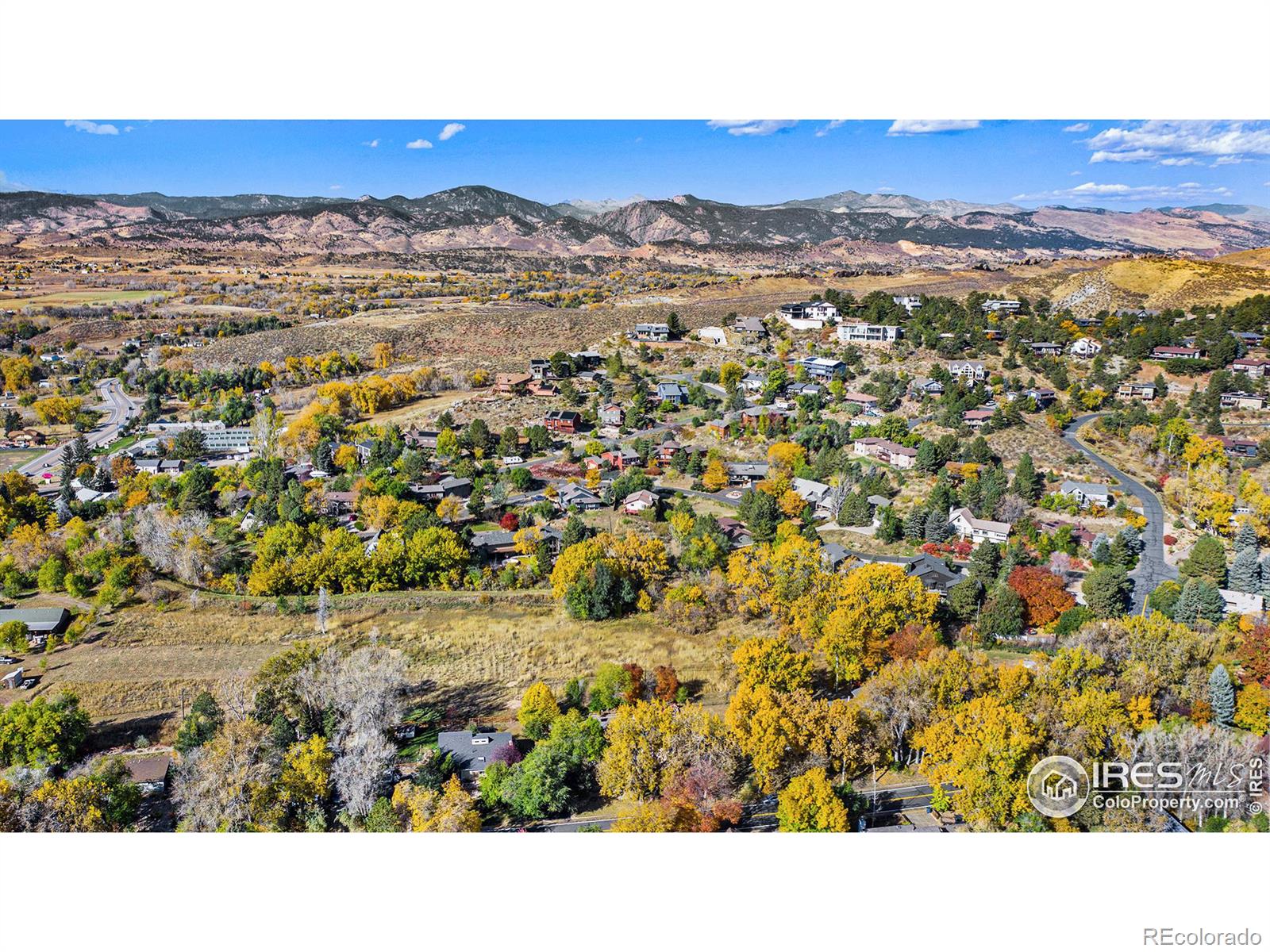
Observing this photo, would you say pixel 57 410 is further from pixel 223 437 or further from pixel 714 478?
pixel 714 478

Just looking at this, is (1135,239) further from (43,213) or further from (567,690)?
(43,213)

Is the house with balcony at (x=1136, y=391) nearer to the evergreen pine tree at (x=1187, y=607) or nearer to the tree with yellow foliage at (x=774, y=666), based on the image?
the evergreen pine tree at (x=1187, y=607)

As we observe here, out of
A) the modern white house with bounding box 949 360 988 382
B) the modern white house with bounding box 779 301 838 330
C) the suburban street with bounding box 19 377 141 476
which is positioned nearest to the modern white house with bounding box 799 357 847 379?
the modern white house with bounding box 949 360 988 382

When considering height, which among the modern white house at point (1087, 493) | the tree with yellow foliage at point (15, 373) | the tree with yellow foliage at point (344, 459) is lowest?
the modern white house at point (1087, 493)

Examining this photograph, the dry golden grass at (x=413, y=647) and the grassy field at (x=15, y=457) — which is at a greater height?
the grassy field at (x=15, y=457)

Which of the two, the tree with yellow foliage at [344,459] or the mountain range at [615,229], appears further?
the mountain range at [615,229]

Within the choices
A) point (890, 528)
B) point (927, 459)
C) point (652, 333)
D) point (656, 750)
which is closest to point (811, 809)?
point (656, 750)

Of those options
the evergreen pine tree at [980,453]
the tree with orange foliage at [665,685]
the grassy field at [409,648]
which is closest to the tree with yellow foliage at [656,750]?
the tree with orange foliage at [665,685]
